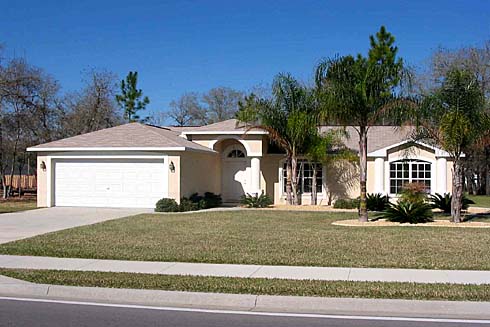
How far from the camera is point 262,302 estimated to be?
8.67 metres

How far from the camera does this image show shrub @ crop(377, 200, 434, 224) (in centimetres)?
1981

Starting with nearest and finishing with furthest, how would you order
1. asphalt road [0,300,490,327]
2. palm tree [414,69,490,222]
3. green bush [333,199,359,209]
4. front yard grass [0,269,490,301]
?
asphalt road [0,300,490,327], front yard grass [0,269,490,301], palm tree [414,69,490,222], green bush [333,199,359,209]

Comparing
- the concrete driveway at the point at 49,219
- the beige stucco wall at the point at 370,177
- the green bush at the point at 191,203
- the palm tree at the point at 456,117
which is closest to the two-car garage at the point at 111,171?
the green bush at the point at 191,203

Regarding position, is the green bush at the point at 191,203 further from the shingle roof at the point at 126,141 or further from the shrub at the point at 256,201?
the shingle roof at the point at 126,141

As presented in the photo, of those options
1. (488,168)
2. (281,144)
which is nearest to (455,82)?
(281,144)

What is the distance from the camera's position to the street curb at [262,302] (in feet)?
27.1

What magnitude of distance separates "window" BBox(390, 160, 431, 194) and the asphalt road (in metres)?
21.6

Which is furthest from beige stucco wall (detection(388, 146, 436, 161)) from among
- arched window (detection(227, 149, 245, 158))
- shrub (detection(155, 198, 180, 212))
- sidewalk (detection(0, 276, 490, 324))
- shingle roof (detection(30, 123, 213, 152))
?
sidewalk (detection(0, 276, 490, 324))

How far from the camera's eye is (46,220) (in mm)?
20984

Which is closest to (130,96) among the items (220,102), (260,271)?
(220,102)

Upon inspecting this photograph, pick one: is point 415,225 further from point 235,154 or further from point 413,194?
point 235,154

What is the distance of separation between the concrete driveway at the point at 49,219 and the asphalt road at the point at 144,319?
302 inches

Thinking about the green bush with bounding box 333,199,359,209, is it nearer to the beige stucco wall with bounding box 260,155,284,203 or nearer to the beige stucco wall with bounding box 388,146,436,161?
the beige stucco wall with bounding box 388,146,436,161

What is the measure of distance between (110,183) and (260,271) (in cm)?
1660
